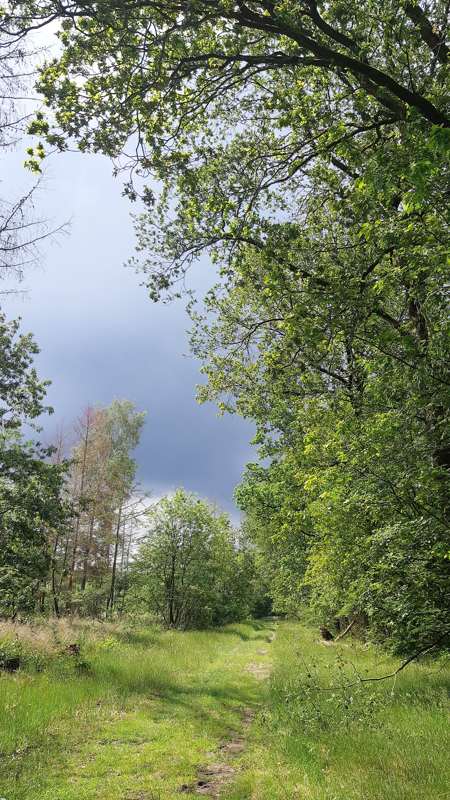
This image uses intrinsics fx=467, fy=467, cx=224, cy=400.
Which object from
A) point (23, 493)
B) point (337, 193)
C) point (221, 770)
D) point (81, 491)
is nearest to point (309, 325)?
A: point (337, 193)

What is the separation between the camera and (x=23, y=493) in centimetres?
1884

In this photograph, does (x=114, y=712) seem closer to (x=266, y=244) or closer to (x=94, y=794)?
(x=94, y=794)

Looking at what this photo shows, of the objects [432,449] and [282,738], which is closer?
[432,449]

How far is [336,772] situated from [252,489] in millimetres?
18711

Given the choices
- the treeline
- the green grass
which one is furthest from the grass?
the treeline

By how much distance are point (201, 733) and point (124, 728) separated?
1.45 meters

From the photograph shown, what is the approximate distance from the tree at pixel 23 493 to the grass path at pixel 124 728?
484cm

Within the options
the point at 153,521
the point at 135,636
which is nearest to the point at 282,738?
the point at 135,636

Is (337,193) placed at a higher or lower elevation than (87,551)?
higher

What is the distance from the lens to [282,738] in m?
7.81

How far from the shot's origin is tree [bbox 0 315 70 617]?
1816cm

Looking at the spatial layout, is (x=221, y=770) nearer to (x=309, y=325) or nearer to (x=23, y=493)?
(x=309, y=325)

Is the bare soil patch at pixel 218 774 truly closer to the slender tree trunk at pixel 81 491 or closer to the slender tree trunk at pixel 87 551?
the slender tree trunk at pixel 81 491

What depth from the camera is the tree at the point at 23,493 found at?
59.6 feet
